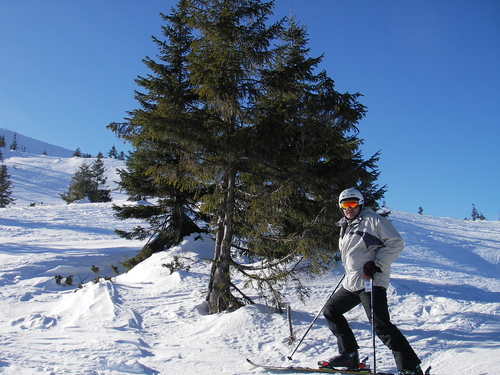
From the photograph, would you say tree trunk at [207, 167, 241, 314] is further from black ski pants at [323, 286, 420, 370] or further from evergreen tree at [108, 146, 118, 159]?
evergreen tree at [108, 146, 118, 159]

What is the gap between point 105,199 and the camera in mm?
43812

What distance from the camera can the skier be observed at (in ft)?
13.6

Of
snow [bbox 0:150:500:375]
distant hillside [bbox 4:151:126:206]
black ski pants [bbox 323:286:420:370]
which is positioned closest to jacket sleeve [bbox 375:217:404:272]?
black ski pants [bbox 323:286:420:370]

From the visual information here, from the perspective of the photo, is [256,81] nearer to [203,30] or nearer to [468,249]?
[203,30]

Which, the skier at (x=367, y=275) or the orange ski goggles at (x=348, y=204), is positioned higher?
the orange ski goggles at (x=348, y=204)

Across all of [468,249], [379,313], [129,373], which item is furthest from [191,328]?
[468,249]

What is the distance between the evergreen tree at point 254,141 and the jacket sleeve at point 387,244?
2713 mm

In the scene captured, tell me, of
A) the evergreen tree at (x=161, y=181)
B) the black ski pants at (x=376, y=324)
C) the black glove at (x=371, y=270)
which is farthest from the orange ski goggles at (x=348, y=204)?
the evergreen tree at (x=161, y=181)

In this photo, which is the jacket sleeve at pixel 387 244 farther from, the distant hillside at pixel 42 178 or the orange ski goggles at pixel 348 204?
the distant hillside at pixel 42 178

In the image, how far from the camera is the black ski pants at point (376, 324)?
410 cm

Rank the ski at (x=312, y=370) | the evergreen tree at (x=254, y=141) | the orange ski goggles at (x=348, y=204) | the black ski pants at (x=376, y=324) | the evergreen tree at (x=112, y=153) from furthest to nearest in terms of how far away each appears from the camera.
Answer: the evergreen tree at (x=112, y=153) < the evergreen tree at (x=254, y=141) < the orange ski goggles at (x=348, y=204) < the ski at (x=312, y=370) < the black ski pants at (x=376, y=324)

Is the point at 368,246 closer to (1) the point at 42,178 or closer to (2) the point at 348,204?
(2) the point at 348,204

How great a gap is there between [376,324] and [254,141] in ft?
15.9

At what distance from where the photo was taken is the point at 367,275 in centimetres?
434
